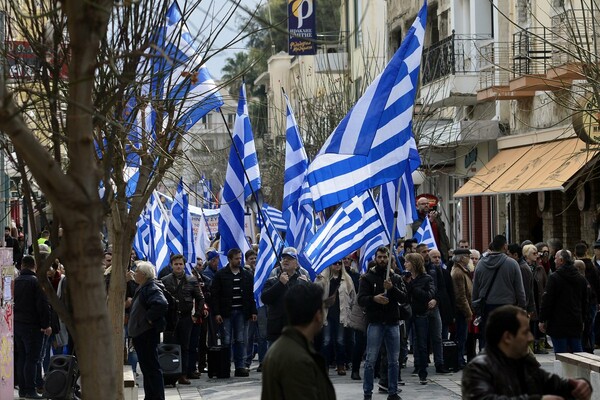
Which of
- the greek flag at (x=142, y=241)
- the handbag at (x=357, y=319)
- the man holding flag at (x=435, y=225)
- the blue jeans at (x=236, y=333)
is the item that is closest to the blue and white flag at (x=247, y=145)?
the blue jeans at (x=236, y=333)

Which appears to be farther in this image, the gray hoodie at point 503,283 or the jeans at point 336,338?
the jeans at point 336,338

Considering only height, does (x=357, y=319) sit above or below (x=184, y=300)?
below

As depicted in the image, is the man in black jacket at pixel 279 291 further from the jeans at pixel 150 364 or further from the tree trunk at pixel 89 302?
the tree trunk at pixel 89 302

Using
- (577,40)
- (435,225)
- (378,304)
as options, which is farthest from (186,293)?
(577,40)

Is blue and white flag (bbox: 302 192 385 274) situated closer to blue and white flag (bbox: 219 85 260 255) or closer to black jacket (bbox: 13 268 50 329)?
blue and white flag (bbox: 219 85 260 255)

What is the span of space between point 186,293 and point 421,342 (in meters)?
3.35

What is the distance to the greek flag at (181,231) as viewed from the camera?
2573 cm

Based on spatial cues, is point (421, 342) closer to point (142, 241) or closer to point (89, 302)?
point (89, 302)

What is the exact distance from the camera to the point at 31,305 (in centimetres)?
1680

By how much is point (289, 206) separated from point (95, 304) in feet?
41.2

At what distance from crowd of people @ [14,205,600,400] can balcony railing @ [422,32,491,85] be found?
45.8 feet

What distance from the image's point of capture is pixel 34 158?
6414mm

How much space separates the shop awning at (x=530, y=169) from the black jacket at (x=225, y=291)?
845 cm

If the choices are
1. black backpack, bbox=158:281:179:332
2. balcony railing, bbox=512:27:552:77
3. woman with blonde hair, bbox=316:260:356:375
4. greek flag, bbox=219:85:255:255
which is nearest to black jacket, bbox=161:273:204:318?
greek flag, bbox=219:85:255:255
